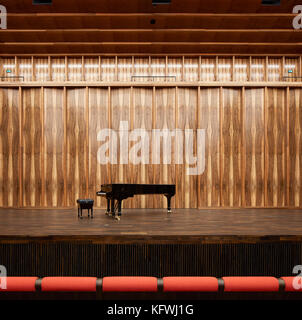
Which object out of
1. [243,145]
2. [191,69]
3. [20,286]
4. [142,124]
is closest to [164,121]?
[142,124]

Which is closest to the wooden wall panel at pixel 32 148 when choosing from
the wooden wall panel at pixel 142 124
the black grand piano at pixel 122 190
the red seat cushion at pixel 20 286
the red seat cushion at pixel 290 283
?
the wooden wall panel at pixel 142 124

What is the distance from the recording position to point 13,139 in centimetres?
854

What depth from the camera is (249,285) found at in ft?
10.0

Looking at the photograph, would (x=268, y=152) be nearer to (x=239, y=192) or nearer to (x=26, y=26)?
(x=239, y=192)

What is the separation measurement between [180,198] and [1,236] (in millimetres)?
5245

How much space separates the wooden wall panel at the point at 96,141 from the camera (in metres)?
8.55

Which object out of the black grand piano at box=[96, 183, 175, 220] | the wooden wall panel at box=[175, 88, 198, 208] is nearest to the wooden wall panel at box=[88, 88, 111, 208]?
the wooden wall panel at box=[175, 88, 198, 208]

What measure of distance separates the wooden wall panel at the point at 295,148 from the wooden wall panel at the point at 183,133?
2751 mm

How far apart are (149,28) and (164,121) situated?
248 cm

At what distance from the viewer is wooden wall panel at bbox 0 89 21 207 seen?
8.48m

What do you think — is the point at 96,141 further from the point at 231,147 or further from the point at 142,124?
the point at 231,147

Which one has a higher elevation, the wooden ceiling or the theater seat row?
the wooden ceiling

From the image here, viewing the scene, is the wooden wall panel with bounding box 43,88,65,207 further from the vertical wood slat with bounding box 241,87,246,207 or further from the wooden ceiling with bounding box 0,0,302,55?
the vertical wood slat with bounding box 241,87,246,207

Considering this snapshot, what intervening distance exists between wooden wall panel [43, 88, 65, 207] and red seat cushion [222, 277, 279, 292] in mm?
6373
